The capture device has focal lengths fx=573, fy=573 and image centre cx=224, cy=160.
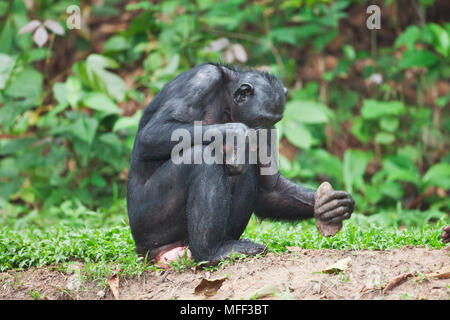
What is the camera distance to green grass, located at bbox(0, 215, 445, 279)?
4.12 m

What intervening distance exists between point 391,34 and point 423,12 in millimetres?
1229

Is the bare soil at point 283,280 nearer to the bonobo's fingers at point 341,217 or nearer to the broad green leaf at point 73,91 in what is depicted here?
the bonobo's fingers at point 341,217

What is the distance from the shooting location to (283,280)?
11.6 ft

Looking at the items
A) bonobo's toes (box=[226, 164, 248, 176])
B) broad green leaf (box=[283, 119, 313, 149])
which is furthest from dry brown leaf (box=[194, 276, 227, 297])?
broad green leaf (box=[283, 119, 313, 149])

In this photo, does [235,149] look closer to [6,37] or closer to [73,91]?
[73,91]

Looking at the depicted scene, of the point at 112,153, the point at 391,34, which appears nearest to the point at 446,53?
the point at 391,34

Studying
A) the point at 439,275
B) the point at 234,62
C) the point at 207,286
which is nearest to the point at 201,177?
the point at 207,286

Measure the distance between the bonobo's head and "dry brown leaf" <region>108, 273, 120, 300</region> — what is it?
147 centimetres

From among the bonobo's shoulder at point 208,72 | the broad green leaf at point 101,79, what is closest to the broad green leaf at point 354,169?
the broad green leaf at point 101,79

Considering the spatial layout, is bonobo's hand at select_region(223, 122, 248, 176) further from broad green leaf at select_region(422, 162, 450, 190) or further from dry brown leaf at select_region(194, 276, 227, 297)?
broad green leaf at select_region(422, 162, 450, 190)

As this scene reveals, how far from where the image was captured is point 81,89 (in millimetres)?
7133

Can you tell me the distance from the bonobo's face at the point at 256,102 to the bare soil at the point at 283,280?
3.32 feet

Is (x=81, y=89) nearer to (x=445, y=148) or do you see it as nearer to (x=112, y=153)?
(x=112, y=153)

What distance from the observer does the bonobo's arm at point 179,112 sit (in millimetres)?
3936
